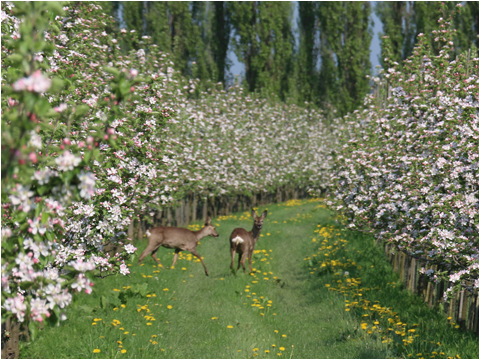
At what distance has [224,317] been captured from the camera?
9094mm

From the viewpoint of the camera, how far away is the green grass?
7234mm

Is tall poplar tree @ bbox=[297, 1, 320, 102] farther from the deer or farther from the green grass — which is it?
the deer

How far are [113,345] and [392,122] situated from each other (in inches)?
297

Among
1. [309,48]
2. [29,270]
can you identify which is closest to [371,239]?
[29,270]

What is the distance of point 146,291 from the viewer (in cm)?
952

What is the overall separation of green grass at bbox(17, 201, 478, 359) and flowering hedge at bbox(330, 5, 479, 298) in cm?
197

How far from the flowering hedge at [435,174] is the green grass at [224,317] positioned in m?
1.97

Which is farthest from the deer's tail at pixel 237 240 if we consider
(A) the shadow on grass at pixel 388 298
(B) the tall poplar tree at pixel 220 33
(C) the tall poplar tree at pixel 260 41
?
(B) the tall poplar tree at pixel 220 33

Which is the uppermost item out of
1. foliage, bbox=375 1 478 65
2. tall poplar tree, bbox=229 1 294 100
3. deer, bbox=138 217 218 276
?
foliage, bbox=375 1 478 65

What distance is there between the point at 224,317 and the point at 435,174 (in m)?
5.19

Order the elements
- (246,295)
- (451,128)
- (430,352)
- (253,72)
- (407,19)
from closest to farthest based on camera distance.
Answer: (451,128)
(430,352)
(246,295)
(253,72)
(407,19)

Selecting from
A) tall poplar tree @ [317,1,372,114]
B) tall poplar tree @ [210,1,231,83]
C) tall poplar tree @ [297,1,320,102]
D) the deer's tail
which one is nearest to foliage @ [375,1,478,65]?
tall poplar tree @ [317,1,372,114]

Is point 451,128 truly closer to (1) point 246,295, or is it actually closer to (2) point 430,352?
(2) point 430,352

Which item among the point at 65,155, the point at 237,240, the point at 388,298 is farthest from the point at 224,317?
the point at 65,155
